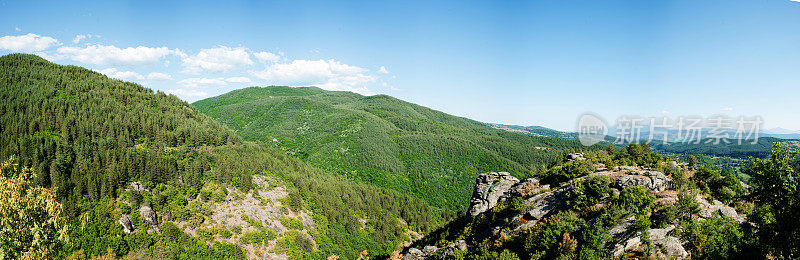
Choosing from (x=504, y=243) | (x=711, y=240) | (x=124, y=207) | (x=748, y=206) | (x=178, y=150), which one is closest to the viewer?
(x=711, y=240)

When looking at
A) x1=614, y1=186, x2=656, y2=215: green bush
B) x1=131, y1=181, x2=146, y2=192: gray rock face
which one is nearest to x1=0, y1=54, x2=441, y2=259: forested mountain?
x1=131, y1=181, x2=146, y2=192: gray rock face

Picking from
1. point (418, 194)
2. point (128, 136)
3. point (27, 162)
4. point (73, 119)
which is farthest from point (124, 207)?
point (418, 194)

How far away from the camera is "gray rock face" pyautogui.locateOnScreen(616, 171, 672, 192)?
108 feet

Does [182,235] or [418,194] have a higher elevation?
[182,235]

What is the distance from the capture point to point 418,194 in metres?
183

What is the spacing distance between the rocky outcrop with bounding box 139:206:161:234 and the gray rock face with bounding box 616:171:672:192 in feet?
256

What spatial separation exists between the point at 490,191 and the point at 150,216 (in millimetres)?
66234

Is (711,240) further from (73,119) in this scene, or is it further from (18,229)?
(73,119)

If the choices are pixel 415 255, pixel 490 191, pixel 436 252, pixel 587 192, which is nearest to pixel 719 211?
pixel 587 192

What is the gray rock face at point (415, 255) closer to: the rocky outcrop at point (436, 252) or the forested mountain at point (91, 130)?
the rocky outcrop at point (436, 252)

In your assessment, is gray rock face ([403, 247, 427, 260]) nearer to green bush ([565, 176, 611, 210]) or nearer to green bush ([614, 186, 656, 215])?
green bush ([565, 176, 611, 210])

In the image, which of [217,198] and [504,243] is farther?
[217,198]

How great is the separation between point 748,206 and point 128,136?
124 m

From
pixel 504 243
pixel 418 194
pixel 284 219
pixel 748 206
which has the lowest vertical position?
pixel 418 194
